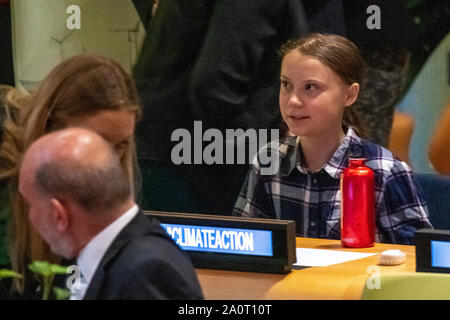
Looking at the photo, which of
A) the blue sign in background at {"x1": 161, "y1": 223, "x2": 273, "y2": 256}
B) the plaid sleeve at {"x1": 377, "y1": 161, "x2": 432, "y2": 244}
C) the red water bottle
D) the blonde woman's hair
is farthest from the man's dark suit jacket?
the plaid sleeve at {"x1": 377, "y1": 161, "x2": 432, "y2": 244}

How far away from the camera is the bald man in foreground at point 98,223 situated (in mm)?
1575

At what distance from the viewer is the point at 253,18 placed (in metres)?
3.95

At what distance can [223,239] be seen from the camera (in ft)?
8.31

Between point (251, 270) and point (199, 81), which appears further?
point (199, 81)

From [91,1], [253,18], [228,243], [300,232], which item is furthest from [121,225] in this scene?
[91,1]

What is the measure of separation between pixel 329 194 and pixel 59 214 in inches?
66.2

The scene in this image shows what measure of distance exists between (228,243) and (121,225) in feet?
2.95

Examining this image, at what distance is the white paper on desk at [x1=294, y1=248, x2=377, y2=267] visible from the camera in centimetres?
260

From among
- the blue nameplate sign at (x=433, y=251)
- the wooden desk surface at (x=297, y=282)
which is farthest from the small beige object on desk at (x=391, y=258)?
the blue nameplate sign at (x=433, y=251)

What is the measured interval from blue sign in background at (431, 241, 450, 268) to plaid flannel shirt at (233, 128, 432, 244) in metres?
0.71

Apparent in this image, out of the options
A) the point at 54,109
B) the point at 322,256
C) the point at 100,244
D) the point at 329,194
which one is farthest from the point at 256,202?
the point at 100,244

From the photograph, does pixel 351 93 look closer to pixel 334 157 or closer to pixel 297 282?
pixel 334 157

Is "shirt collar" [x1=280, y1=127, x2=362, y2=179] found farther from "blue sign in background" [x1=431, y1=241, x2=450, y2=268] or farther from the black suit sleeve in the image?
the black suit sleeve

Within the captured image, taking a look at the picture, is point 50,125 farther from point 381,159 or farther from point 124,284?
point 381,159
